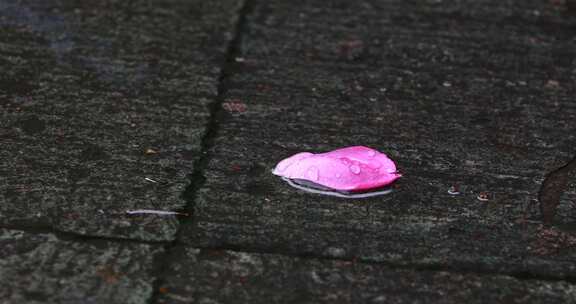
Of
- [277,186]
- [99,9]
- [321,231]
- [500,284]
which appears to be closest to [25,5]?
[99,9]

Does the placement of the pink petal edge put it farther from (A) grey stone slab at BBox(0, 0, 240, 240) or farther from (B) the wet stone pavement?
(A) grey stone slab at BBox(0, 0, 240, 240)

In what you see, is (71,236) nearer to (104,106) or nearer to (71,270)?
(71,270)

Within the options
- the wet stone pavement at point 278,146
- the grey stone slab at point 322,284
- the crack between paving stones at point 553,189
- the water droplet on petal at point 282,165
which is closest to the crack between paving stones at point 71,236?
the wet stone pavement at point 278,146

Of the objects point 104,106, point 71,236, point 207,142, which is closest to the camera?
point 71,236

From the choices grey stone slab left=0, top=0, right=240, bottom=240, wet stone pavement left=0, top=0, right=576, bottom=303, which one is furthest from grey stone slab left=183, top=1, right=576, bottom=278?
grey stone slab left=0, top=0, right=240, bottom=240

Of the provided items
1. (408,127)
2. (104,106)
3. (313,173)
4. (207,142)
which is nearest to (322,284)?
(313,173)

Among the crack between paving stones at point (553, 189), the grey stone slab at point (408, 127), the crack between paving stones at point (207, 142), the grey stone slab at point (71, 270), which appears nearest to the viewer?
the grey stone slab at point (71, 270)

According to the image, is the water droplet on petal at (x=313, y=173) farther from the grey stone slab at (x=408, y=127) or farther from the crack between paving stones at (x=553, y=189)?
the crack between paving stones at (x=553, y=189)
